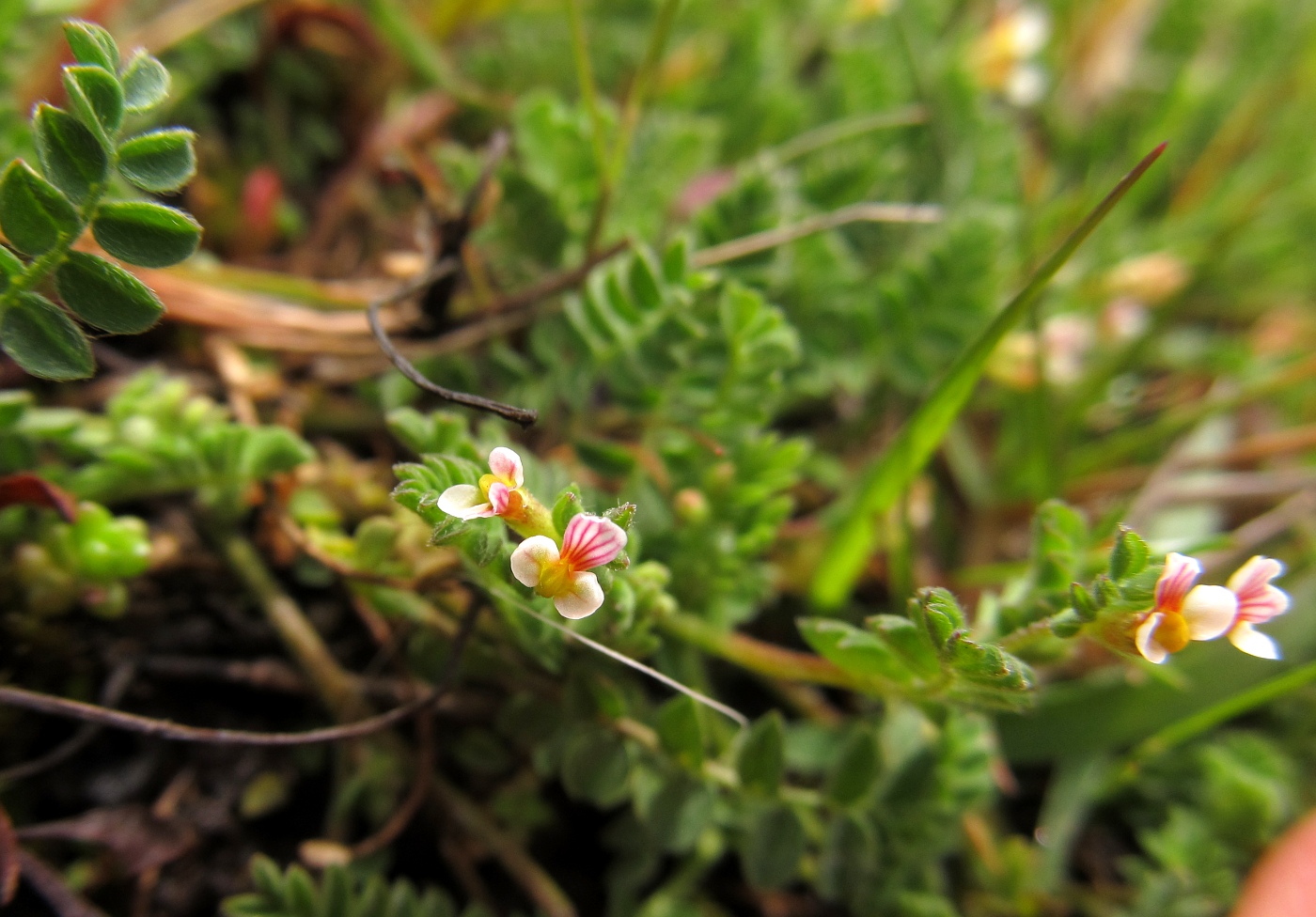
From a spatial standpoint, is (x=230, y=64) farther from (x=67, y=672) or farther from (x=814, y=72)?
(x=814, y=72)

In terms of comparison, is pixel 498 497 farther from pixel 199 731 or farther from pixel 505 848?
pixel 505 848

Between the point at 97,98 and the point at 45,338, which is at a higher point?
the point at 97,98

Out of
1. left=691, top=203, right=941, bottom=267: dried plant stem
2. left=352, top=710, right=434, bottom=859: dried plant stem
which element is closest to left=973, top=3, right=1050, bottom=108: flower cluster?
left=691, top=203, right=941, bottom=267: dried plant stem

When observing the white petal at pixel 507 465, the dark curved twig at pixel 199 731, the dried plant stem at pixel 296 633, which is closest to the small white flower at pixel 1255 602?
the white petal at pixel 507 465

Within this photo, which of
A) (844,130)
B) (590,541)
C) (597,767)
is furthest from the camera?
(844,130)

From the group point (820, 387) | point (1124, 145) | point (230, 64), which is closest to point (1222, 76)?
point (1124, 145)

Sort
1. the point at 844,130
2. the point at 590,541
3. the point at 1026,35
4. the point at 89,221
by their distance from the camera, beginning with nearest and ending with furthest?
the point at 590,541, the point at 89,221, the point at 844,130, the point at 1026,35

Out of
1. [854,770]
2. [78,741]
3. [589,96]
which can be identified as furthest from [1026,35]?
[78,741]
